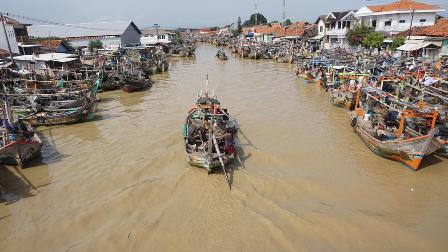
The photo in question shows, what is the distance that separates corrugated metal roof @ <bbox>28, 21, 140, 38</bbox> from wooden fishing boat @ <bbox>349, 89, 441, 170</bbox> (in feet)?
128

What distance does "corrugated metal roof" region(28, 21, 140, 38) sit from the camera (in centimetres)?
4456

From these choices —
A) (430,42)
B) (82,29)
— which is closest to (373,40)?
(430,42)

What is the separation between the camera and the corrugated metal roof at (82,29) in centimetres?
4456

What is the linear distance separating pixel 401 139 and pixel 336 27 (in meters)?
34.5

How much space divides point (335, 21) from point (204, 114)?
119 feet

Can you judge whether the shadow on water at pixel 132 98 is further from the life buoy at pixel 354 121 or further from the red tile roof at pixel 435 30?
the red tile roof at pixel 435 30

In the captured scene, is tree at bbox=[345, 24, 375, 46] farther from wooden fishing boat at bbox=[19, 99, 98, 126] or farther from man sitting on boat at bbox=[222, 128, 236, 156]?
wooden fishing boat at bbox=[19, 99, 98, 126]

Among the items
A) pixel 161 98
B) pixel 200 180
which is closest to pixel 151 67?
pixel 161 98

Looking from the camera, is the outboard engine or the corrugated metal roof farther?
the corrugated metal roof

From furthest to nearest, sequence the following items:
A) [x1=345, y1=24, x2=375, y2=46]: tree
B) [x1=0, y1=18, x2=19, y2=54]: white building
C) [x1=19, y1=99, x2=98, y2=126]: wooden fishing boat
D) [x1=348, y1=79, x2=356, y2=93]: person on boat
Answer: [x1=345, y1=24, x2=375, y2=46]: tree
[x1=0, y1=18, x2=19, y2=54]: white building
[x1=348, y1=79, x2=356, y2=93]: person on boat
[x1=19, y1=99, x2=98, y2=126]: wooden fishing boat

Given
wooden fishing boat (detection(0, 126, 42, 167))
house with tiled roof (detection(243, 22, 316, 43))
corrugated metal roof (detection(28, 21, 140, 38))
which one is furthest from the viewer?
house with tiled roof (detection(243, 22, 316, 43))

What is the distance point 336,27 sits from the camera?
41344 mm

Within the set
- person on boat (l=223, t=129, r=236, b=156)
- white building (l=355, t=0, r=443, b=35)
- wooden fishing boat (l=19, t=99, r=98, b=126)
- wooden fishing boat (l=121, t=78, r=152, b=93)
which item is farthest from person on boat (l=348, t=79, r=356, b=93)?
white building (l=355, t=0, r=443, b=35)

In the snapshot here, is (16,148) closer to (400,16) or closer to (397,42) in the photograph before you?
(397,42)
